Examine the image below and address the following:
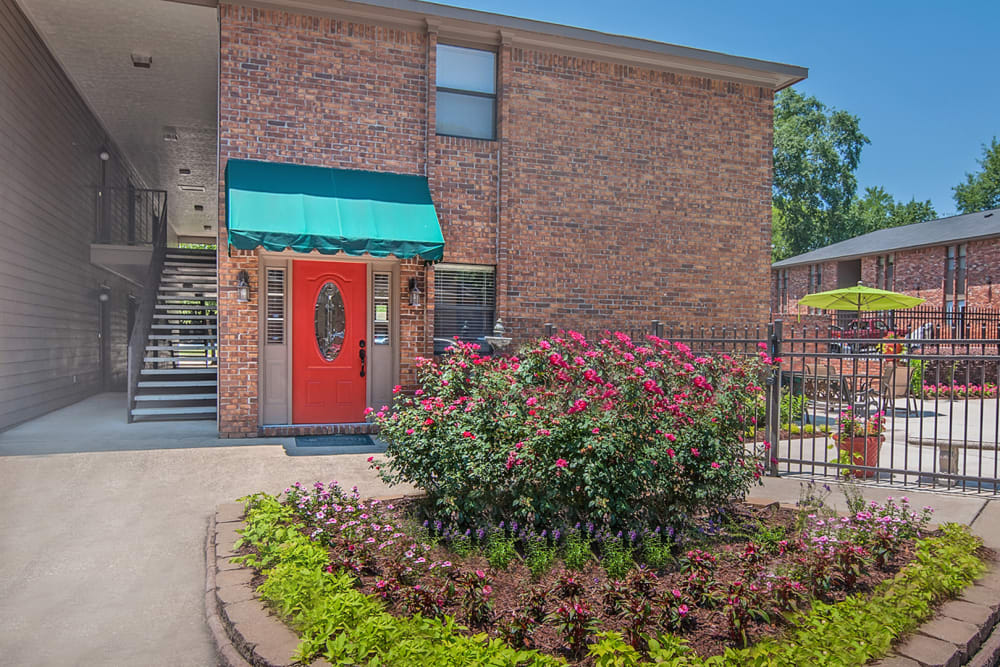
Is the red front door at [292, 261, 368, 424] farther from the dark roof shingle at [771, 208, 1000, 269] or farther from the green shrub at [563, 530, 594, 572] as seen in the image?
the dark roof shingle at [771, 208, 1000, 269]

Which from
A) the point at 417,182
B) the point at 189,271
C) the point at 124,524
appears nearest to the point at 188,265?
the point at 189,271

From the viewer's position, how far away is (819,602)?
129 inches

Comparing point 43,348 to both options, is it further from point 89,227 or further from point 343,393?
point 343,393

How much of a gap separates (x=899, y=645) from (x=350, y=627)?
254cm

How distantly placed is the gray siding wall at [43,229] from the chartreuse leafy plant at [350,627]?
8.06 m

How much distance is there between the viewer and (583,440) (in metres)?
4.14

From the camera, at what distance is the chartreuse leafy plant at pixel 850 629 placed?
9.01 ft

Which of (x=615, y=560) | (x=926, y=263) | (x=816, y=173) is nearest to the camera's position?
(x=615, y=560)

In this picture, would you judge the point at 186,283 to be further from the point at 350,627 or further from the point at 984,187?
the point at 984,187

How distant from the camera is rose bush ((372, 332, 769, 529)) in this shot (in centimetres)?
418

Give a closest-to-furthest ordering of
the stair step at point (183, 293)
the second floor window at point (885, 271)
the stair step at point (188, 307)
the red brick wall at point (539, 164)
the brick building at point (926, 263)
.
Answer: the red brick wall at point (539, 164)
the stair step at point (188, 307)
the stair step at point (183, 293)
the brick building at point (926, 263)
the second floor window at point (885, 271)

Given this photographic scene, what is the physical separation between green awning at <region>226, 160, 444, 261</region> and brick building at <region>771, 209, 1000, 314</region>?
24.4 meters

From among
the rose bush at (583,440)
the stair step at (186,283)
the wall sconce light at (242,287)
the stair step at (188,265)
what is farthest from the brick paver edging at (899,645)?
the stair step at (188,265)

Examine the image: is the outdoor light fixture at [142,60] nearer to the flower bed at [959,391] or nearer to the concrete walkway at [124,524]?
the concrete walkway at [124,524]
